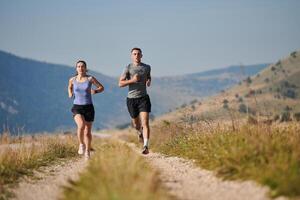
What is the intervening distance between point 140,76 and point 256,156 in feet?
17.6

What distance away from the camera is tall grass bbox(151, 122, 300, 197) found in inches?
277

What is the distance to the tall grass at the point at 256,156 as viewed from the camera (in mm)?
7047

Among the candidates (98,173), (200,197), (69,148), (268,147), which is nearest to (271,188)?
(200,197)

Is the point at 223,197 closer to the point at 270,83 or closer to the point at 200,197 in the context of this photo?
the point at 200,197

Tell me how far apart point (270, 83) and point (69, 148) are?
17483cm

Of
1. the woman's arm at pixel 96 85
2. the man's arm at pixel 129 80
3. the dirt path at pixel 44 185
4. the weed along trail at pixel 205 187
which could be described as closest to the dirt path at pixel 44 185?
the dirt path at pixel 44 185

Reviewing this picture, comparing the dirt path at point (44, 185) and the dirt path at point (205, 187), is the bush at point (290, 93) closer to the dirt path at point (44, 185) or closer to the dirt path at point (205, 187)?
the dirt path at point (44, 185)

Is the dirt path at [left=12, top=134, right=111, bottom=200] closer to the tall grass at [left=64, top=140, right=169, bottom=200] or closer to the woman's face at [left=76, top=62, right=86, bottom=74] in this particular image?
the tall grass at [left=64, top=140, right=169, bottom=200]

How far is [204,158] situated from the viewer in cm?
1088

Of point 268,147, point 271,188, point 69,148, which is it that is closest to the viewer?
point 271,188

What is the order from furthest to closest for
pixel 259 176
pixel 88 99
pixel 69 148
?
pixel 69 148
pixel 88 99
pixel 259 176

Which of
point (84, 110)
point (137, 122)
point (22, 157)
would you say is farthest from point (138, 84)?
point (22, 157)

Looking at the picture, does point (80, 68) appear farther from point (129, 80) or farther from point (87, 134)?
point (87, 134)

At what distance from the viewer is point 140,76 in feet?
44.0
